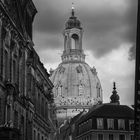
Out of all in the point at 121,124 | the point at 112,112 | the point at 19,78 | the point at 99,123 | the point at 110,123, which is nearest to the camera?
the point at 19,78

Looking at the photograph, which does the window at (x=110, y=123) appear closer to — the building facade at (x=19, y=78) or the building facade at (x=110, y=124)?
the building facade at (x=110, y=124)

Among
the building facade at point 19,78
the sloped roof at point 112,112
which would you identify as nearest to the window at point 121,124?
the sloped roof at point 112,112

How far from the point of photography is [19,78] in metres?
51.1

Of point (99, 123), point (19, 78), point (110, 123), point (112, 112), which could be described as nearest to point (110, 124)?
point (110, 123)

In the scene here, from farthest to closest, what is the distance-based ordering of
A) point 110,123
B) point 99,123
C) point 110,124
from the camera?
point 110,123 < point 110,124 < point 99,123

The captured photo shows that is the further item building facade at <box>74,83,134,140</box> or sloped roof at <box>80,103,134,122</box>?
sloped roof at <box>80,103,134,122</box>

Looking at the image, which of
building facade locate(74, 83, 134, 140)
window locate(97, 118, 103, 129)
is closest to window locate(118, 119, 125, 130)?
building facade locate(74, 83, 134, 140)

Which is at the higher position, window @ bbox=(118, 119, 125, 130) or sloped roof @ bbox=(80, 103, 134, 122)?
sloped roof @ bbox=(80, 103, 134, 122)

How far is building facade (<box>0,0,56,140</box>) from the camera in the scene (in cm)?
4356

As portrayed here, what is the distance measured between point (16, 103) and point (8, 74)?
3.88 meters

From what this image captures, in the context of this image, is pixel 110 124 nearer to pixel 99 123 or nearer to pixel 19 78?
pixel 99 123

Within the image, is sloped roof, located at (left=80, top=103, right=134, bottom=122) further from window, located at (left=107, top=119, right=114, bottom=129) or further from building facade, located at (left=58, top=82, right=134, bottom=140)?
window, located at (left=107, top=119, right=114, bottom=129)

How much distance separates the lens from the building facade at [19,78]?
143ft

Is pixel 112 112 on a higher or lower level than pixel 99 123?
higher
